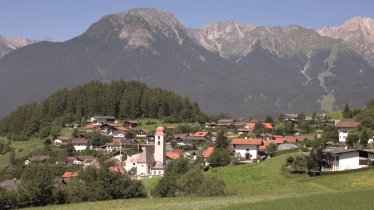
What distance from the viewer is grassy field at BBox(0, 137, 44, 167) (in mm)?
112900

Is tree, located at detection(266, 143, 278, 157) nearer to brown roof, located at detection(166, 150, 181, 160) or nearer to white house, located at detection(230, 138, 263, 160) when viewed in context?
white house, located at detection(230, 138, 263, 160)

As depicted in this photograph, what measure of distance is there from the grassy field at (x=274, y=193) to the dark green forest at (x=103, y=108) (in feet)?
274

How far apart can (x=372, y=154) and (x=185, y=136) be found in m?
59.2

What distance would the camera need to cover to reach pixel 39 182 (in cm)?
5219

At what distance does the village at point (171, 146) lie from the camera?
8781 centimetres

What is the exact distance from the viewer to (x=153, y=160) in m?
99.1

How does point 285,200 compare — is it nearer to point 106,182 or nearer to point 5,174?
point 106,182

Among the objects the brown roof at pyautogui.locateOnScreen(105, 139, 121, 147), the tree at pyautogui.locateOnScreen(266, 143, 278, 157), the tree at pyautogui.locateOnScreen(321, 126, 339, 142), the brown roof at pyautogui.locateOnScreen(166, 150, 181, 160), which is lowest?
the brown roof at pyautogui.locateOnScreen(166, 150, 181, 160)

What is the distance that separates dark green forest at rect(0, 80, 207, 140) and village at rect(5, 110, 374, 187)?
374 inches

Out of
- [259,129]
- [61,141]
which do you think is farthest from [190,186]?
[61,141]

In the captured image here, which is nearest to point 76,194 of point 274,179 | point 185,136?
point 274,179

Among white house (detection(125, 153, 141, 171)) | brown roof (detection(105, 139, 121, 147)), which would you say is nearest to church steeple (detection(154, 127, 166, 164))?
white house (detection(125, 153, 141, 171))

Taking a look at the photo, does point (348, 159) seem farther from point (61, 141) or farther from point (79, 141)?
point (61, 141)

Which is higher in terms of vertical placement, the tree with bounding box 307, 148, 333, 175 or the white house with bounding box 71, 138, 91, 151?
the tree with bounding box 307, 148, 333, 175
